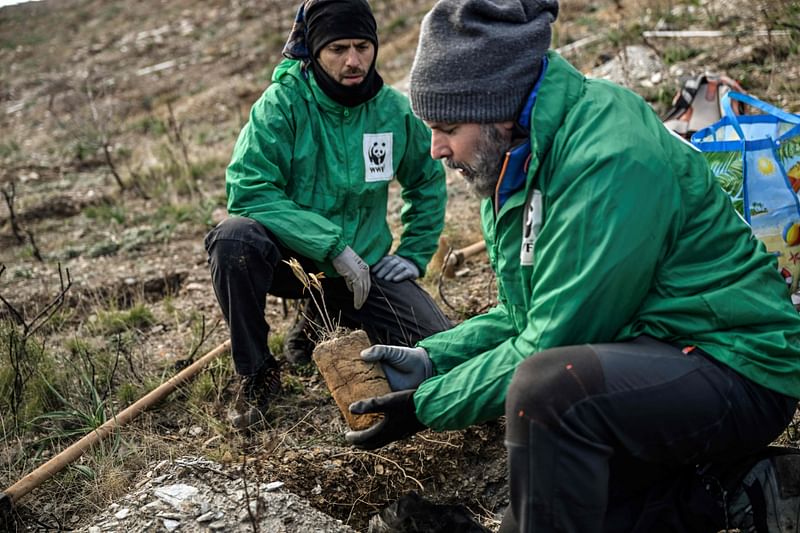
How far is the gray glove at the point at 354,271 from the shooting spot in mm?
3182

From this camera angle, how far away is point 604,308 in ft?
6.03

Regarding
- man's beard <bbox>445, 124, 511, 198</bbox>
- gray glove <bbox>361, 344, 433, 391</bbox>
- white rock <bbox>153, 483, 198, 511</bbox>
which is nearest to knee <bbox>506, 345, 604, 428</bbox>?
man's beard <bbox>445, 124, 511, 198</bbox>

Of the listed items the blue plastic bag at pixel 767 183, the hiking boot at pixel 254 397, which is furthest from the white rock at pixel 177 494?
the blue plastic bag at pixel 767 183

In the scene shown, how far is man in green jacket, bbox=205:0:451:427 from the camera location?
3084mm

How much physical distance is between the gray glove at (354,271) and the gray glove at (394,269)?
25cm

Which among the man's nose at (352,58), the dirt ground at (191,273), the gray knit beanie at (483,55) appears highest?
the gray knit beanie at (483,55)

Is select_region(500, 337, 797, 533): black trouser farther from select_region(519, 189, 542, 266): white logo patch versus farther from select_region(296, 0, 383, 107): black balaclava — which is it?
select_region(296, 0, 383, 107): black balaclava

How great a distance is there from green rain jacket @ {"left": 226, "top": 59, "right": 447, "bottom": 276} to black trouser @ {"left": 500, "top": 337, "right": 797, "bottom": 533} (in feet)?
4.92

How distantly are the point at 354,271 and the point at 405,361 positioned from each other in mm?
783

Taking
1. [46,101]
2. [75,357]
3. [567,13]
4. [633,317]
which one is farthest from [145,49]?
[633,317]

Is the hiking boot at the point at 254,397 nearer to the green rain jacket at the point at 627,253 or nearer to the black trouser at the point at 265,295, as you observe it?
the black trouser at the point at 265,295

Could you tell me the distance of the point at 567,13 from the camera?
8.77 m

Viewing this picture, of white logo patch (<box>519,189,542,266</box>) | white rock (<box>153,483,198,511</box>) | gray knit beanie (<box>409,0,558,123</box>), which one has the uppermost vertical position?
gray knit beanie (<box>409,0,558,123</box>)

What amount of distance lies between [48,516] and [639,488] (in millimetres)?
2092
